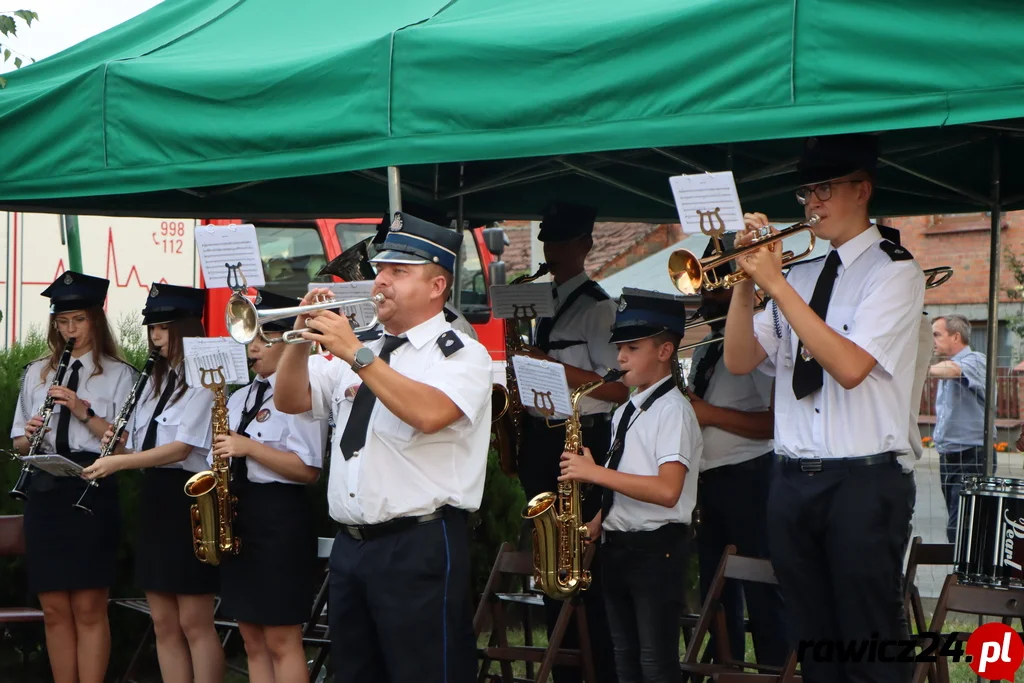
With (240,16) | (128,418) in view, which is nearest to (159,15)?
(240,16)

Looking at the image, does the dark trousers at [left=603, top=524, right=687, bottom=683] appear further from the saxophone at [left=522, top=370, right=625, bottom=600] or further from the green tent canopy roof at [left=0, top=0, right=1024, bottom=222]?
the green tent canopy roof at [left=0, top=0, right=1024, bottom=222]

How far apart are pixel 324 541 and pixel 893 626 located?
2777 millimetres

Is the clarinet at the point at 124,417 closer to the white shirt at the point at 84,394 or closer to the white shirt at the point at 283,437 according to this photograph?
the white shirt at the point at 84,394

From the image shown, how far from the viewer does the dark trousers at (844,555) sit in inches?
148

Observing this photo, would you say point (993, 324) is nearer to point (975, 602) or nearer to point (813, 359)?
point (975, 602)

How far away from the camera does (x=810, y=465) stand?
387cm

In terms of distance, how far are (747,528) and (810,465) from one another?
1.64 m

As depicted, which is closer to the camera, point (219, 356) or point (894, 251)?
point (894, 251)

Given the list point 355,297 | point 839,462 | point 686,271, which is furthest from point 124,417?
point 839,462

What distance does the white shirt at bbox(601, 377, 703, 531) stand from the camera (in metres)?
4.67

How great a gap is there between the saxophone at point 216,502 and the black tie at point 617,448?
1.51m

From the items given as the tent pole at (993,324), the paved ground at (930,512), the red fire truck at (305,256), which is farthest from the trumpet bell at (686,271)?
the red fire truck at (305,256)

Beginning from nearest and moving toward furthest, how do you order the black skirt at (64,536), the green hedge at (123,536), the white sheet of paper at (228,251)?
the white sheet of paper at (228,251)
the black skirt at (64,536)
the green hedge at (123,536)

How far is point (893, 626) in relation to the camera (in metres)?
3.82
